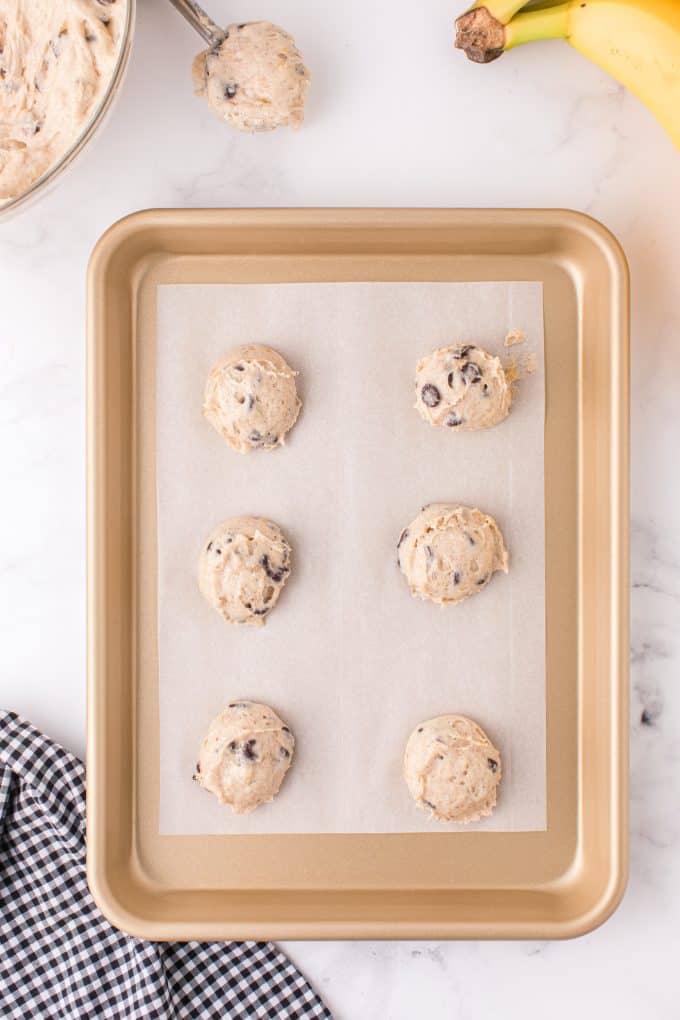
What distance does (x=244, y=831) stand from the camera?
119cm

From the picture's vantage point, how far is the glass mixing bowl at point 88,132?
1033 millimetres

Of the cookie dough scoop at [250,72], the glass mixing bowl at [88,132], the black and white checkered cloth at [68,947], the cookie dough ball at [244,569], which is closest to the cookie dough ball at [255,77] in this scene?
the cookie dough scoop at [250,72]

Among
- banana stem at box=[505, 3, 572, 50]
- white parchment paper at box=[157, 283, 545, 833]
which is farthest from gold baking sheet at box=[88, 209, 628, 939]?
banana stem at box=[505, 3, 572, 50]

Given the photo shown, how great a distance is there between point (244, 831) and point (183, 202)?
86cm

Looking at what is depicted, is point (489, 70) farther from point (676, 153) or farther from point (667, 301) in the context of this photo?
point (667, 301)

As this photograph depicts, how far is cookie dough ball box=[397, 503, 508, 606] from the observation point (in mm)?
1146

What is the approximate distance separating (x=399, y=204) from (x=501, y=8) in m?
0.26

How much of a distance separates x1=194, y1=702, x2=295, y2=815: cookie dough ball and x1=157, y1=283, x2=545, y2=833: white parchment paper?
29 millimetres

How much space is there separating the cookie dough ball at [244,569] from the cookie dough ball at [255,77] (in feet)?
1.73

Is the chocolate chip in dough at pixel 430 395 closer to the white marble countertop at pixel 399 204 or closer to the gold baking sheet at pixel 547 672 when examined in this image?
the gold baking sheet at pixel 547 672

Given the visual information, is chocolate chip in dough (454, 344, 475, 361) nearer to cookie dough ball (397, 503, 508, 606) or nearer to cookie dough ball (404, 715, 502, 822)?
cookie dough ball (397, 503, 508, 606)

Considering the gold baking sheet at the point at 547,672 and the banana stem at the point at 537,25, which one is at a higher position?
the banana stem at the point at 537,25

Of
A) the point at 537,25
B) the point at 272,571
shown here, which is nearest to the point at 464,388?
the point at 272,571

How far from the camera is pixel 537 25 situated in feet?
3.74
